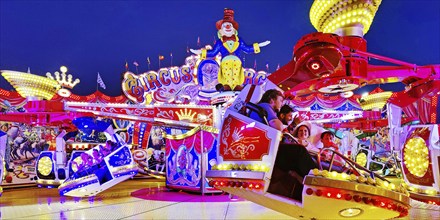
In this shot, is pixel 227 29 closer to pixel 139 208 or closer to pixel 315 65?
pixel 139 208

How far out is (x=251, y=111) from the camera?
13.1 feet

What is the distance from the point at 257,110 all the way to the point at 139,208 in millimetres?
4717

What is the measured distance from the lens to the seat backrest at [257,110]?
3.89 m

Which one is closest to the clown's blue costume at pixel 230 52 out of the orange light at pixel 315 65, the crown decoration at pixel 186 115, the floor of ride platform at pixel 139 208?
the crown decoration at pixel 186 115

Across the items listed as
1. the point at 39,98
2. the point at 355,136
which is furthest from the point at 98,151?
the point at 355,136

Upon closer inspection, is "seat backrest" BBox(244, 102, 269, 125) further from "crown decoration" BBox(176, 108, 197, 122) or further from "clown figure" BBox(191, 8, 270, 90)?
"clown figure" BBox(191, 8, 270, 90)

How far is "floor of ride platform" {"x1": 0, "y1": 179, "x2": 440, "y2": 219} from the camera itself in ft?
22.2

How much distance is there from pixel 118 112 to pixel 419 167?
24.8 ft

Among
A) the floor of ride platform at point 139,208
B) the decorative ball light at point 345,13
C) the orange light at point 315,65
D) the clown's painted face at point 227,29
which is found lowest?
the floor of ride platform at point 139,208

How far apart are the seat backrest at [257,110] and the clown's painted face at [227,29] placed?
799 cm

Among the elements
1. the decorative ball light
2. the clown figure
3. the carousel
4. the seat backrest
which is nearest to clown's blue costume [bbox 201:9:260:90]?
the clown figure

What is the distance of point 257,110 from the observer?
12.9ft

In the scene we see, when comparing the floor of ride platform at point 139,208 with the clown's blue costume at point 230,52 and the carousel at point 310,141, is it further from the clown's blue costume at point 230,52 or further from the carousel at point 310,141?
the clown's blue costume at point 230,52

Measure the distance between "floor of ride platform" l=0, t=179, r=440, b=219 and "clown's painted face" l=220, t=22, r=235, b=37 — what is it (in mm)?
4832
